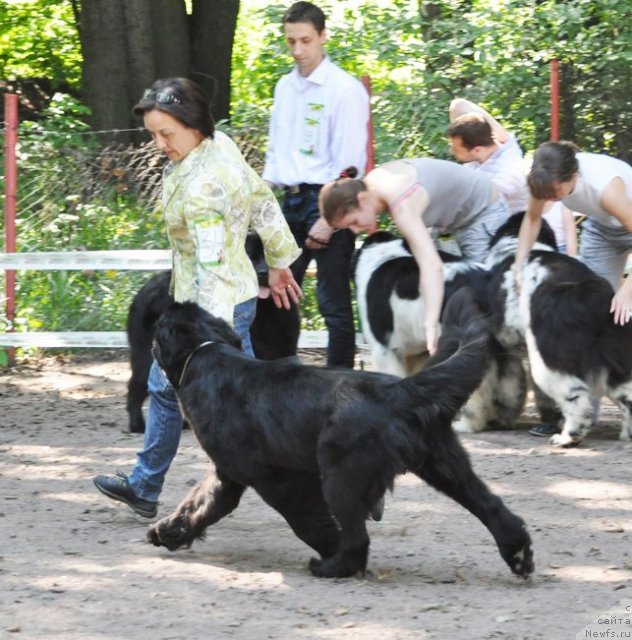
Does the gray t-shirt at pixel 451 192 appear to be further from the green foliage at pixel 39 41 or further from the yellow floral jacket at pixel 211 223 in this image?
the green foliage at pixel 39 41

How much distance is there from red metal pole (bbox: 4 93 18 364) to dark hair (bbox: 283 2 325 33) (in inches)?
113

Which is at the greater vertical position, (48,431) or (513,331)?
(513,331)

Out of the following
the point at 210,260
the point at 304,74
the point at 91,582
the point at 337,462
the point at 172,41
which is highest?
the point at 172,41

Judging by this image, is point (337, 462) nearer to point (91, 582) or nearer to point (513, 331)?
point (91, 582)

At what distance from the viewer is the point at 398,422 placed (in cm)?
441

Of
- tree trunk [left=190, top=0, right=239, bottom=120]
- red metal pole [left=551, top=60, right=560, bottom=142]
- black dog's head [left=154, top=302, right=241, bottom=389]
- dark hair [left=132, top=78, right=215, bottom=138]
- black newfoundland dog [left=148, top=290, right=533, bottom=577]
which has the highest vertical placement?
tree trunk [left=190, top=0, right=239, bottom=120]

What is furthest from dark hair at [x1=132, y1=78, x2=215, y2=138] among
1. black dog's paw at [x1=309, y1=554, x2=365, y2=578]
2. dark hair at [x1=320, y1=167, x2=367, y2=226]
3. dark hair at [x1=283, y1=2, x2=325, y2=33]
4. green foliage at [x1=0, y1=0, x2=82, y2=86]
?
green foliage at [x1=0, y1=0, x2=82, y2=86]

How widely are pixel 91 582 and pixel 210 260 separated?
1289 millimetres

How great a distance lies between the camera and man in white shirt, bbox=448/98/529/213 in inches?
299

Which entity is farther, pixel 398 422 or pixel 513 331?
pixel 513 331

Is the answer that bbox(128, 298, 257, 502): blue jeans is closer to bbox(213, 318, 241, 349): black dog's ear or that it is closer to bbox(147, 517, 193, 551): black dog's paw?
bbox(213, 318, 241, 349): black dog's ear

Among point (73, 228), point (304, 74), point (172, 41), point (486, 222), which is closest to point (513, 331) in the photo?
point (486, 222)

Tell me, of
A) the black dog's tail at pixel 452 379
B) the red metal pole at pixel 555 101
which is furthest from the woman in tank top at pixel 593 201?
the red metal pole at pixel 555 101

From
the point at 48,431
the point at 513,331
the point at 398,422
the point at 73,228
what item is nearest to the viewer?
the point at 398,422
